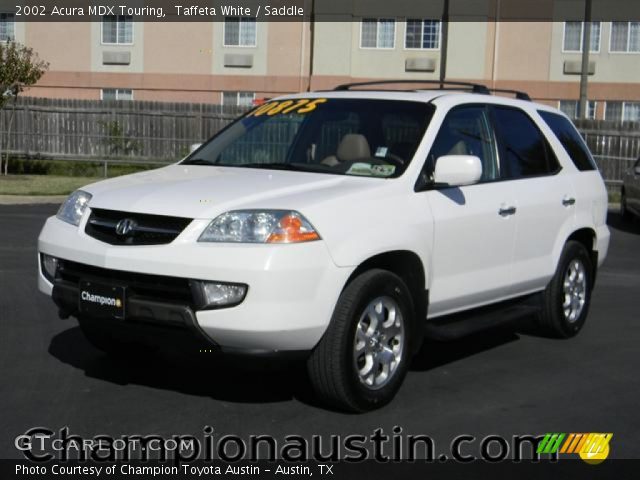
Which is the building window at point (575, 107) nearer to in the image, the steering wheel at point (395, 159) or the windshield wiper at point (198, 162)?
the windshield wiper at point (198, 162)

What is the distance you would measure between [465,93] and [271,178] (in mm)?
1869

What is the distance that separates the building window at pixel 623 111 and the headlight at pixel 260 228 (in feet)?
101

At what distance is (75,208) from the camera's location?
5.79 metres

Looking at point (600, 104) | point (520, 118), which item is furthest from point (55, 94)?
point (520, 118)

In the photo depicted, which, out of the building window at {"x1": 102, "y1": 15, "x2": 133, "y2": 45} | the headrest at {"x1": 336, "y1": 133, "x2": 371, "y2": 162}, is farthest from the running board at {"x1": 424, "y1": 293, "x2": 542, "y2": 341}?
the building window at {"x1": 102, "y1": 15, "x2": 133, "y2": 45}

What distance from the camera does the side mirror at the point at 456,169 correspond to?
5910mm

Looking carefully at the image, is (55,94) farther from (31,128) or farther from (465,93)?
(465,93)

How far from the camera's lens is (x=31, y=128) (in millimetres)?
27016

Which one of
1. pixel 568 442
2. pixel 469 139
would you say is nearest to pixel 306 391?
pixel 568 442

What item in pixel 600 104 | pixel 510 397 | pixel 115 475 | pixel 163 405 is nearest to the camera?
pixel 115 475

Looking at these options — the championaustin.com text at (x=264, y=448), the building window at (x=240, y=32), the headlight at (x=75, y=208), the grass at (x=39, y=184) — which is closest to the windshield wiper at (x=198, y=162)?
the headlight at (x=75, y=208)

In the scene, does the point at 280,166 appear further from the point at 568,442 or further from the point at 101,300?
the point at 568,442

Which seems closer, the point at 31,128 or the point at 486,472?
the point at 486,472

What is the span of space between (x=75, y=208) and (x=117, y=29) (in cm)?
3079
